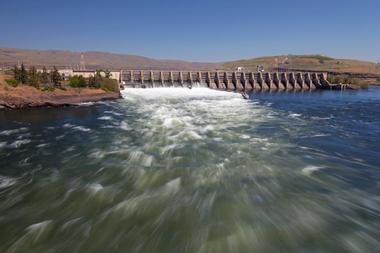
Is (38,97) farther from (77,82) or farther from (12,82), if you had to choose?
(77,82)

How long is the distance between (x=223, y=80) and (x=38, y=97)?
209ft

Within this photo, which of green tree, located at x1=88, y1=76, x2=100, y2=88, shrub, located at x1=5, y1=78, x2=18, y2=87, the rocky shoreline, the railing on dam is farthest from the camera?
the railing on dam

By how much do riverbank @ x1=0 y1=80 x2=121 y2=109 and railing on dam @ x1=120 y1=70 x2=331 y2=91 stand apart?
28.8m

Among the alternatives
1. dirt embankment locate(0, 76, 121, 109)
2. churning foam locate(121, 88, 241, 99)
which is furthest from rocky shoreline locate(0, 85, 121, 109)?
churning foam locate(121, 88, 241, 99)

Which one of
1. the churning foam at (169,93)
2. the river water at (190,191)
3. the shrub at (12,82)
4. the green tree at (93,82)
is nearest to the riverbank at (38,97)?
the shrub at (12,82)

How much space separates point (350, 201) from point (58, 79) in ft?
166

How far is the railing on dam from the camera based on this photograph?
9112cm

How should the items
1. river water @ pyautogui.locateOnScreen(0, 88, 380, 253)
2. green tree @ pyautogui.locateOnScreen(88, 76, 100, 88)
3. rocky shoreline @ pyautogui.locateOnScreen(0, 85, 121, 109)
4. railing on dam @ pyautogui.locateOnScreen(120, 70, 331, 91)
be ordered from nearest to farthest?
river water @ pyautogui.locateOnScreen(0, 88, 380, 253)
rocky shoreline @ pyautogui.locateOnScreen(0, 85, 121, 109)
green tree @ pyautogui.locateOnScreen(88, 76, 100, 88)
railing on dam @ pyautogui.locateOnScreen(120, 70, 331, 91)

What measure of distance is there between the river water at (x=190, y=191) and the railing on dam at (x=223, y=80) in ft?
196

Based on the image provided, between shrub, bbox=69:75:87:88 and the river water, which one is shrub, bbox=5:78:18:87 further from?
the river water

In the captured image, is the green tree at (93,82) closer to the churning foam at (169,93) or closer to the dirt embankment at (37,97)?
the dirt embankment at (37,97)

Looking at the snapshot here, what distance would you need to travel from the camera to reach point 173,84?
3607 inches

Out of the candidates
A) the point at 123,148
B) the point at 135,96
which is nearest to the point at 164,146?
the point at 123,148

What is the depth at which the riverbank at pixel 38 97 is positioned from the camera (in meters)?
47.1
